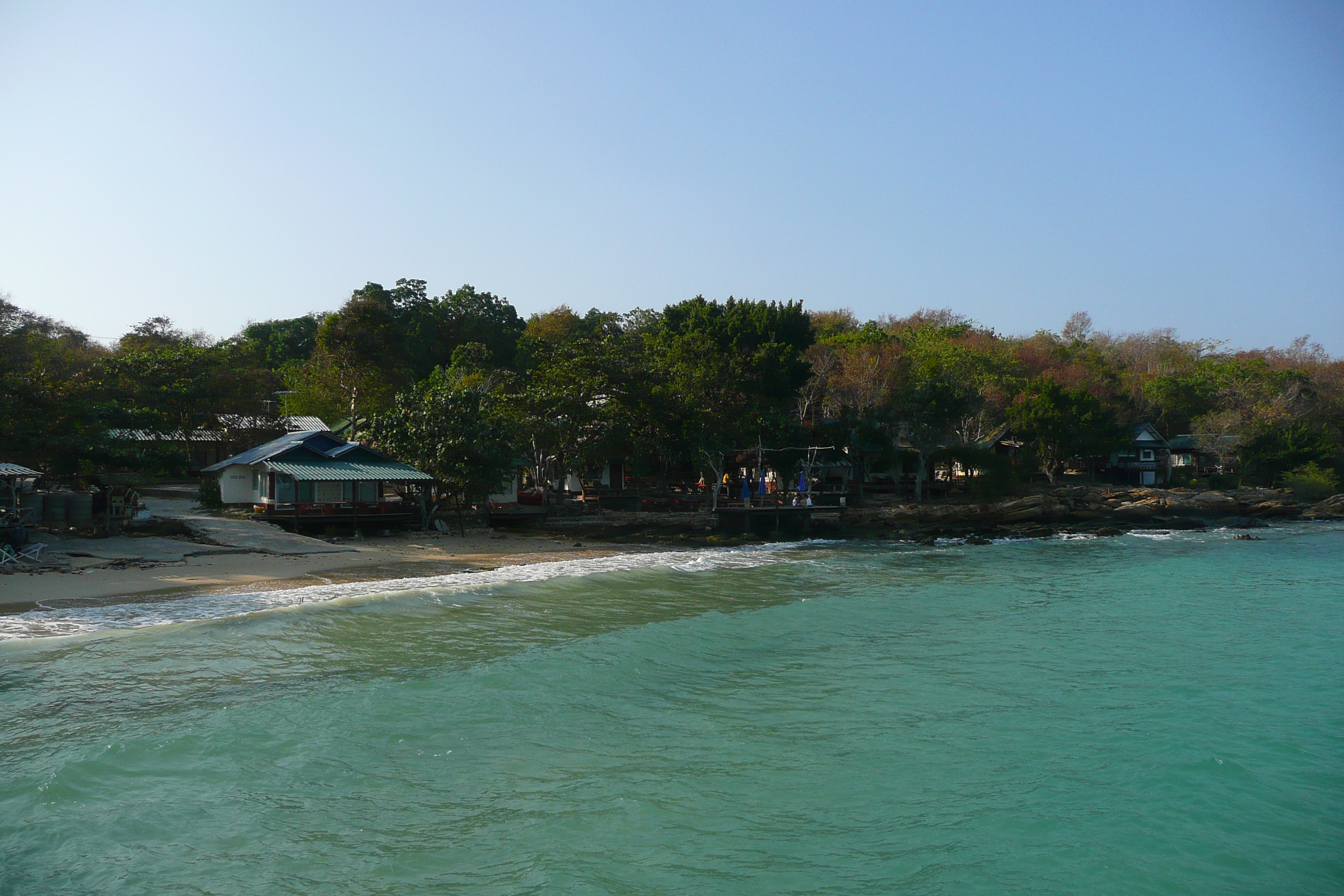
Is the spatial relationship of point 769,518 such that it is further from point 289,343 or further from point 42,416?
point 289,343

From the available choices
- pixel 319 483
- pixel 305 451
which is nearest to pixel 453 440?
pixel 319 483

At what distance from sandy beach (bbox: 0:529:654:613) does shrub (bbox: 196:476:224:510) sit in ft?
25.6

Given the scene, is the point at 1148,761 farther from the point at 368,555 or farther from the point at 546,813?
the point at 368,555

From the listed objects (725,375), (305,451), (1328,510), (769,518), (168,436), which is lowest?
(769,518)

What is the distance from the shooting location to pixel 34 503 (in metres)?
23.1

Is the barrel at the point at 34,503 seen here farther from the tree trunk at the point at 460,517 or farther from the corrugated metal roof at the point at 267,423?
the corrugated metal roof at the point at 267,423

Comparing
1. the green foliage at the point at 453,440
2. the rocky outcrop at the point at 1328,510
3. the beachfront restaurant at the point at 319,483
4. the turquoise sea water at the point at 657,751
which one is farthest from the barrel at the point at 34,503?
the rocky outcrop at the point at 1328,510

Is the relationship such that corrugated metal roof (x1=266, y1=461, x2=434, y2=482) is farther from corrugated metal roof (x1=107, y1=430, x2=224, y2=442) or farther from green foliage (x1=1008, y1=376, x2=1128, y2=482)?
green foliage (x1=1008, y1=376, x2=1128, y2=482)

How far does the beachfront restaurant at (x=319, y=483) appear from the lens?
90.0 feet

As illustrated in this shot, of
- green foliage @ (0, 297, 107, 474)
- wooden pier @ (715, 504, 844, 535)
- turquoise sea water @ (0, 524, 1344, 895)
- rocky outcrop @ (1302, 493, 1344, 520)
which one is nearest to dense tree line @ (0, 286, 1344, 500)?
green foliage @ (0, 297, 107, 474)

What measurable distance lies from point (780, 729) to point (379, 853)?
5.30 m

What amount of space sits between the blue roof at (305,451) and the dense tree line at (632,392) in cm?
174

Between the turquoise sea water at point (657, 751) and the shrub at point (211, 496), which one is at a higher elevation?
the shrub at point (211, 496)

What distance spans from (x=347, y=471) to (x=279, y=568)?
7118mm
